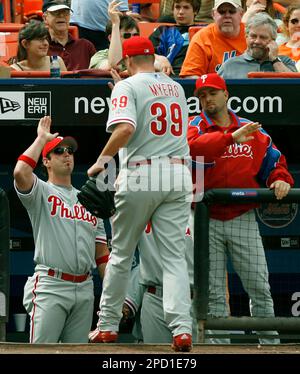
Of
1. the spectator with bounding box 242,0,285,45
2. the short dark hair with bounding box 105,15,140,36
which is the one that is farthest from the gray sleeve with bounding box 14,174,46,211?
the spectator with bounding box 242,0,285,45

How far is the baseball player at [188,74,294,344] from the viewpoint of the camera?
25.2 ft

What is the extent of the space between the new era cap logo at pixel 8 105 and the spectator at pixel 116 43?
3.02 feet

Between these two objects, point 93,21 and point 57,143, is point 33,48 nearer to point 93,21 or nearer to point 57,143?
point 57,143

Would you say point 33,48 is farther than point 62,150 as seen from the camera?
Yes

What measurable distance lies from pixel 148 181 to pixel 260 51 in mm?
2049

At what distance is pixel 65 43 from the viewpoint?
9.80m

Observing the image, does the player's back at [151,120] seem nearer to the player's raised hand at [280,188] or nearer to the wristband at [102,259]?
the player's raised hand at [280,188]

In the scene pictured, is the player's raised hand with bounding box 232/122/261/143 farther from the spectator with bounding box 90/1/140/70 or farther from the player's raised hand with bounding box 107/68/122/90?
the spectator with bounding box 90/1/140/70

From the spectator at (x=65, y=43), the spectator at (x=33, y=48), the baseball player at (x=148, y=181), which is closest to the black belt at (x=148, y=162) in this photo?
the baseball player at (x=148, y=181)

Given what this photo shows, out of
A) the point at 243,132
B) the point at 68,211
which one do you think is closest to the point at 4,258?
the point at 68,211

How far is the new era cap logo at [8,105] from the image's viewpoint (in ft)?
27.3

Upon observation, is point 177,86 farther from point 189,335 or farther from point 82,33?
point 82,33

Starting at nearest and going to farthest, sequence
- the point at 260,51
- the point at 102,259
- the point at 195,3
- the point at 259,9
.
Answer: the point at 102,259, the point at 260,51, the point at 195,3, the point at 259,9
